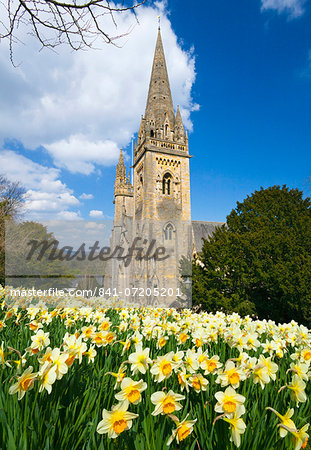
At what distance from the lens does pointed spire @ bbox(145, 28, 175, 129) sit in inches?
1032

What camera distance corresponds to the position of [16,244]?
21.1 metres

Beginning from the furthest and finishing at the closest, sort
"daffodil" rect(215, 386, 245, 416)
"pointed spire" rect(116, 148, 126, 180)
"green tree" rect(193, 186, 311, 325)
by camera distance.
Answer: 1. "pointed spire" rect(116, 148, 126, 180)
2. "green tree" rect(193, 186, 311, 325)
3. "daffodil" rect(215, 386, 245, 416)

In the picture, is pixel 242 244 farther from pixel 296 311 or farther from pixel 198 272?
pixel 296 311

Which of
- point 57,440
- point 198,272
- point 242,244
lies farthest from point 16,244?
point 57,440

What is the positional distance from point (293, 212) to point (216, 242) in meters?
4.64

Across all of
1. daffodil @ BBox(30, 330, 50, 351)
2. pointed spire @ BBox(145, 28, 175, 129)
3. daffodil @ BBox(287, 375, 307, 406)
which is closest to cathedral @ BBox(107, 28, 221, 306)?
pointed spire @ BBox(145, 28, 175, 129)

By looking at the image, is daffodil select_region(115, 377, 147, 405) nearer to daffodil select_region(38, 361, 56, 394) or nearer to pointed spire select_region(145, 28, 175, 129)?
daffodil select_region(38, 361, 56, 394)

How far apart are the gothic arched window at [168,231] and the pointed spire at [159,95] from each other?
10906 millimetres

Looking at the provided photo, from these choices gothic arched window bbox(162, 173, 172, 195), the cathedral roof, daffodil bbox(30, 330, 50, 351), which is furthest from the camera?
the cathedral roof

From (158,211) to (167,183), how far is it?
12.0ft

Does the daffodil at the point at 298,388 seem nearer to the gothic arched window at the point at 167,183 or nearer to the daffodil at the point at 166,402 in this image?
the daffodil at the point at 166,402

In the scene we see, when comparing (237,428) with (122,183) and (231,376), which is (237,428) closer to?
(231,376)

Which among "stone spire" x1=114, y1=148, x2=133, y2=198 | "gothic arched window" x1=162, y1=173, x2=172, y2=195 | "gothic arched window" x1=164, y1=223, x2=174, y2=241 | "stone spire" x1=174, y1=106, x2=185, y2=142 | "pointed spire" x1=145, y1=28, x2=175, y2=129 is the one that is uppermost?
"pointed spire" x1=145, y1=28, x2=175, y2=129

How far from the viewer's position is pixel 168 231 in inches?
932
